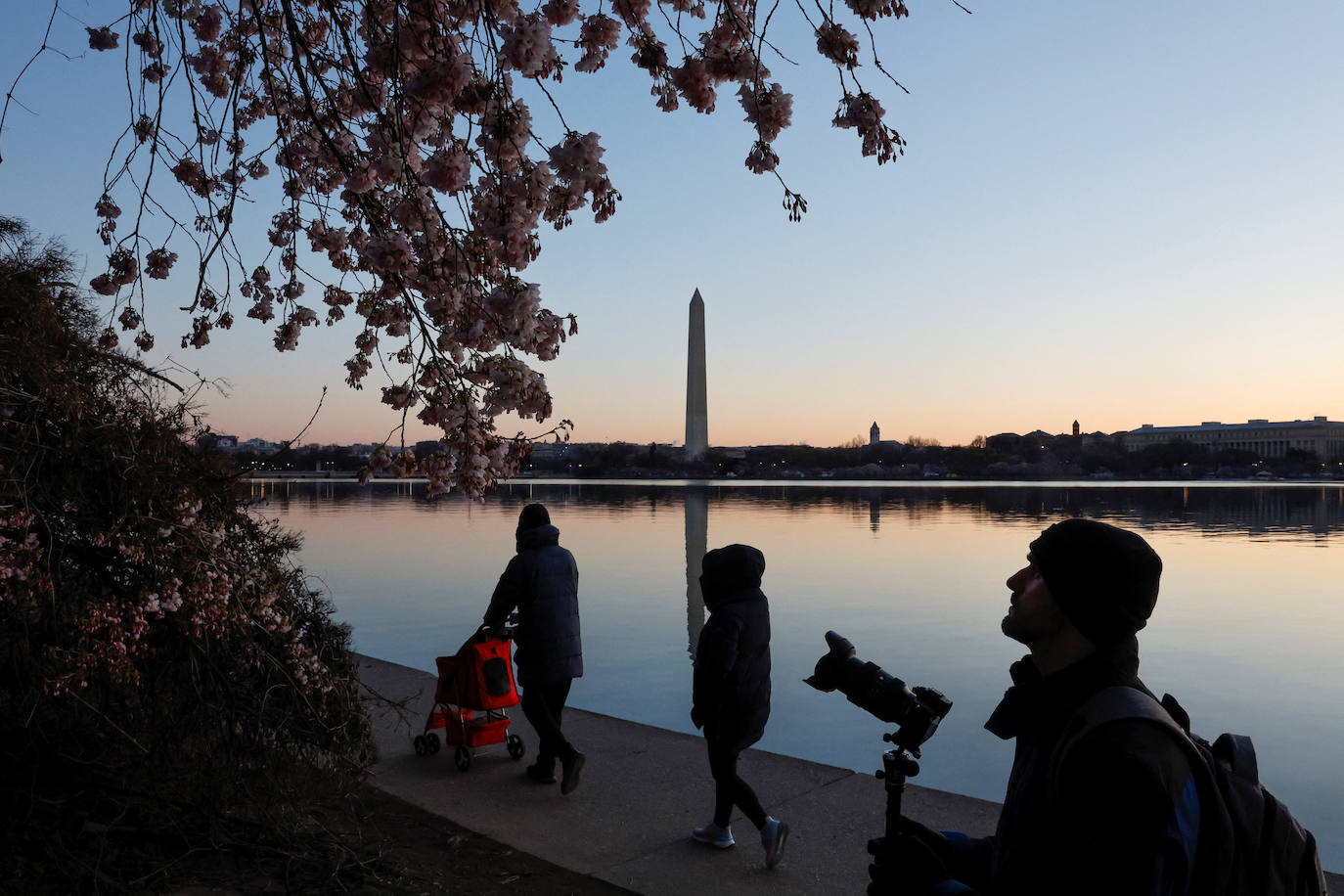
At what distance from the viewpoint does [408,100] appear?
384cm

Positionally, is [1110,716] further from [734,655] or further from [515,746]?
[515,746]

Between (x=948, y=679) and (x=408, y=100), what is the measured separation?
28.1 ft

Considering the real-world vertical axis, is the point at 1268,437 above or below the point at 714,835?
above

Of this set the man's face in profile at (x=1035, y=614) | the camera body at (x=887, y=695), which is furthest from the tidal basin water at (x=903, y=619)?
the man's face in profile at (x=1035, y=614)

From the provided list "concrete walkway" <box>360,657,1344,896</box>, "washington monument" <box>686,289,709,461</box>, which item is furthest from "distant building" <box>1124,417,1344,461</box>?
"concrete walkway" <box>360,657,1344,896</box>

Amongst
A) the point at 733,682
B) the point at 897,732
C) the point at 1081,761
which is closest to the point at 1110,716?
the point at 1081,761

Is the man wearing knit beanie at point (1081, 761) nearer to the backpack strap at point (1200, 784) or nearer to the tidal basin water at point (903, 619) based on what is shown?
the backpack strap at point (1200, 784)

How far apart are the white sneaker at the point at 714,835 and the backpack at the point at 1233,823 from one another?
11.5 ft

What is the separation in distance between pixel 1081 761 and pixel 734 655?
10.1 feet

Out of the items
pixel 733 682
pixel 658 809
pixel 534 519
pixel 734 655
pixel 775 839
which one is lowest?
pixel 658 809

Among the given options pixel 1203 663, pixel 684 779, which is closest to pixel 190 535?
pixel 684 779

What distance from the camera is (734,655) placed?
187 inches

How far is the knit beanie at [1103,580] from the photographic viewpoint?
188cm

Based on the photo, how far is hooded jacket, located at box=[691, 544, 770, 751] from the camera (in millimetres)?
4762
